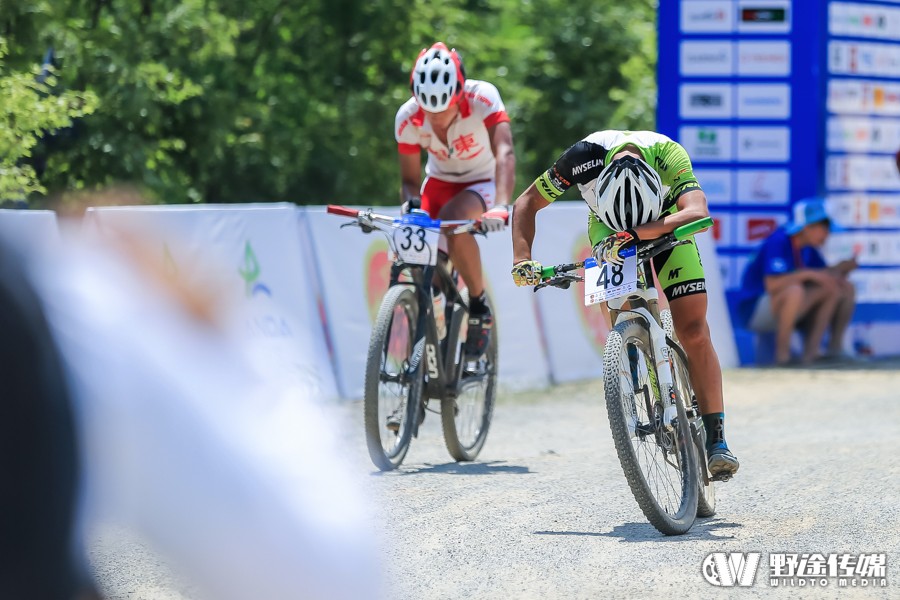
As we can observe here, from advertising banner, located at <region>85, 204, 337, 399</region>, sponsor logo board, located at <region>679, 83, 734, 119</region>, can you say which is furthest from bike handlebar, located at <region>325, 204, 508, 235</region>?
sponsor logo board, located at <region>679, 83, 734, 119</region>

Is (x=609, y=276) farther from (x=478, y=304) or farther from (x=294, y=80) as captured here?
(x=294, y=80)

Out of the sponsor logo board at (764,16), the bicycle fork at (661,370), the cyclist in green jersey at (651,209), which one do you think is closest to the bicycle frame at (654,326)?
the bicycle fork at (661,370)

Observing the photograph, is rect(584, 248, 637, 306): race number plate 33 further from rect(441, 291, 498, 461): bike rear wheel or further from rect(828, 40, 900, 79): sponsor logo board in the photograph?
rect(828, 40, 900, 79): sponsor logo board

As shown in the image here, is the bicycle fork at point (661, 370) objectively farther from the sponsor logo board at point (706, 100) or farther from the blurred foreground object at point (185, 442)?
the sponsor logo board at point (706, 100)

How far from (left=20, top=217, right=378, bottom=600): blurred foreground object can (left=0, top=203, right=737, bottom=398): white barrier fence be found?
5.87m

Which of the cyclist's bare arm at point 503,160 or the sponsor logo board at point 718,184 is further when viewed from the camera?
the sponsor logo board at point 718,184

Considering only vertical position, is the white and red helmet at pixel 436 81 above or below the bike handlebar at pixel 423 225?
above

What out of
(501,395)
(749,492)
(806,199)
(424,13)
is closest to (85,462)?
(749,492)

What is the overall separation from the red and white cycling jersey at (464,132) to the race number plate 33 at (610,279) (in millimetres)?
2420

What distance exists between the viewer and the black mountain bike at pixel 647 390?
5445 millimetres

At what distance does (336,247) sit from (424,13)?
446 inches

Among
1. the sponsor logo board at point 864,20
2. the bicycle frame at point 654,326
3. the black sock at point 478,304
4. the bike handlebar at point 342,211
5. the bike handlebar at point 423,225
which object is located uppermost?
the sponsor logo board at point 864,20

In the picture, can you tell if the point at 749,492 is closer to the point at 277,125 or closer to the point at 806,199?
the point at 806,199

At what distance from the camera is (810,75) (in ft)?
50.0
